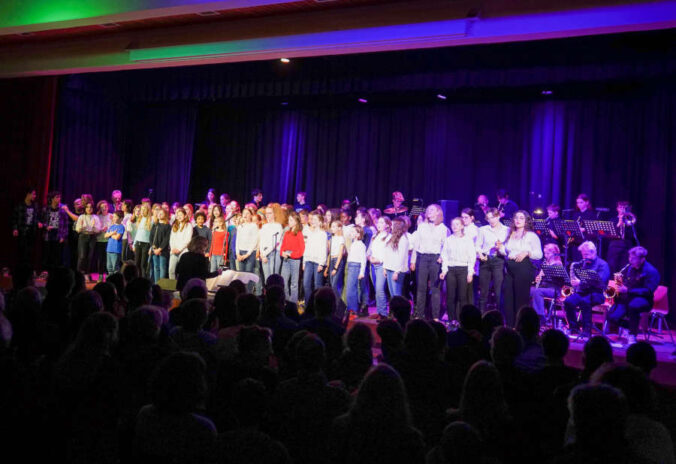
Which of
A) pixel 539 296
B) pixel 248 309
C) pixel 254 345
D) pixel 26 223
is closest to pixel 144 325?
pixel 254 345

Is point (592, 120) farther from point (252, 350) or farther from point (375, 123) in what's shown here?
point (252, 350)

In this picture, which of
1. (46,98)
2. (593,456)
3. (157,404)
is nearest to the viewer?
(593,456)

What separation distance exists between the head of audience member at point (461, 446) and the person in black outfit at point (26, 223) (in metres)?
12.2

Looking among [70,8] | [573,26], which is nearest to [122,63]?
[70,8]

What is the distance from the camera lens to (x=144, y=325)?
3.78 m

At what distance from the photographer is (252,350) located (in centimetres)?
354

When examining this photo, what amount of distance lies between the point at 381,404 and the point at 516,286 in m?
6.46

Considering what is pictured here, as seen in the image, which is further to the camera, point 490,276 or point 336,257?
point 336,257

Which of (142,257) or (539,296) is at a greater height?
(142,257)

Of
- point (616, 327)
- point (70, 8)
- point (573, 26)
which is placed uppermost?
point (70, 8)

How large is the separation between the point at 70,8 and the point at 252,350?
8034 mm

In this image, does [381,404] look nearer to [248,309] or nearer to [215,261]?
[248,309]

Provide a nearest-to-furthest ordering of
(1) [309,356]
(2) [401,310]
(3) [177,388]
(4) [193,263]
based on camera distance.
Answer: (3) [177,388] < (1) [309,356] < (2) [401,310] < (4) [193,263]

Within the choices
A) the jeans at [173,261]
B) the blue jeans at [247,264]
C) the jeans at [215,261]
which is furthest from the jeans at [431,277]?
the jeans at [173,261]
